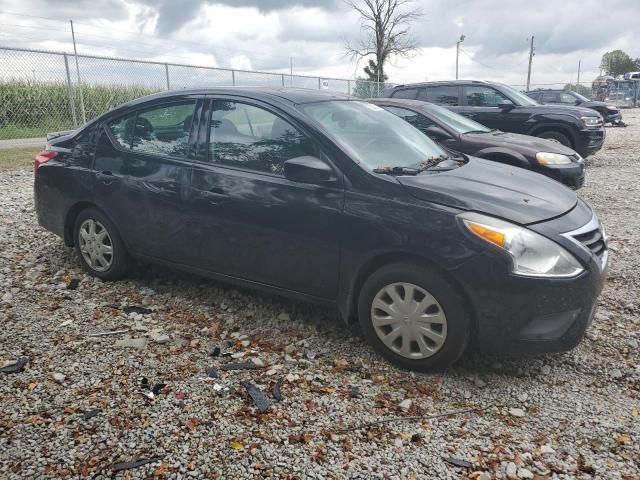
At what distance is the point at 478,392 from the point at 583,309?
757mm

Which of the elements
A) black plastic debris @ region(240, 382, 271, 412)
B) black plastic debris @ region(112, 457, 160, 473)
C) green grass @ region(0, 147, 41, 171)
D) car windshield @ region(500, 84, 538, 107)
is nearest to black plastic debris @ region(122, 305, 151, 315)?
black plastic debris @ region(240, 382, 271, 412)

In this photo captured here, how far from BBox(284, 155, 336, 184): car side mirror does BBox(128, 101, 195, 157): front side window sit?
1070mm

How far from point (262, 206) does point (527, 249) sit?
1.69 metres

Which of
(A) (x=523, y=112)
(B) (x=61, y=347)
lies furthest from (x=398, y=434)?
(A) (x=523, y=112)

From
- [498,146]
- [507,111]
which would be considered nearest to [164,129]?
[498,146]

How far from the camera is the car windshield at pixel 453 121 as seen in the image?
7570 mm

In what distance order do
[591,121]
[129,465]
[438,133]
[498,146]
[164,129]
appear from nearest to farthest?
[129,465]
[164,129]
[498,146]
[438,133]
[591,121]

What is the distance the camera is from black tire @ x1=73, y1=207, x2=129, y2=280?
4461mm

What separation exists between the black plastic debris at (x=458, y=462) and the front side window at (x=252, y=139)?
1977 mm

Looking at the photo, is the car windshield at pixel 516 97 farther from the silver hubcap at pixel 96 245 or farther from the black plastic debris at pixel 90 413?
the black plastic debris at pixel 90 413

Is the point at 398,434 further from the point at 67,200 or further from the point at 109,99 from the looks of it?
the point at 109,99

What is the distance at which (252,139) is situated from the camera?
3775 millimetres

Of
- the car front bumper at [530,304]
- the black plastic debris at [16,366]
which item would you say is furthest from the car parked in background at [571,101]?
the black plastic debris at [16,366]

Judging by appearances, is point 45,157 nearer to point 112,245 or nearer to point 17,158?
point 112,245
